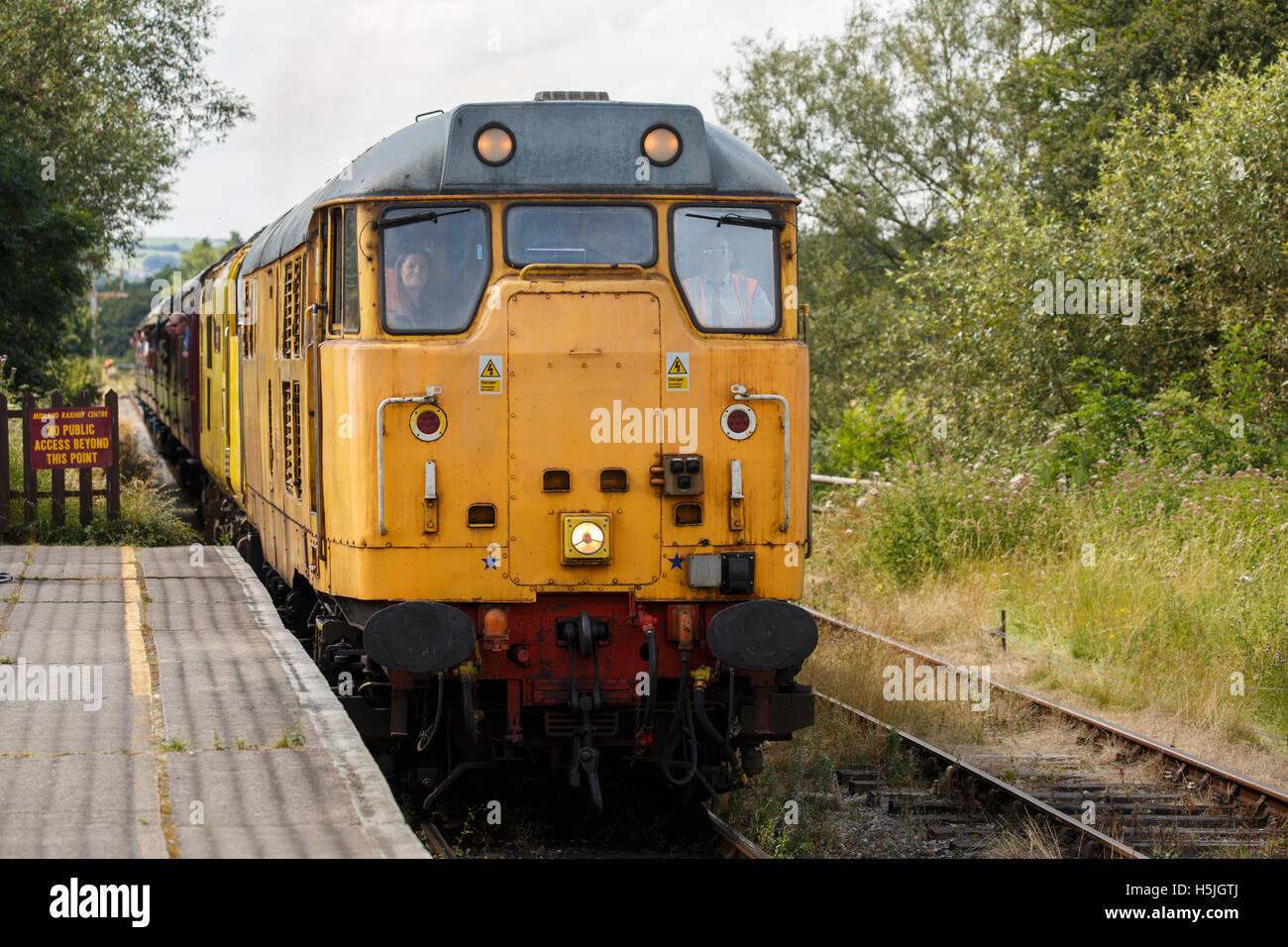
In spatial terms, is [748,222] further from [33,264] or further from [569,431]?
[33,264]

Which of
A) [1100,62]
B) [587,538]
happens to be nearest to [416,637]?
[587,538]

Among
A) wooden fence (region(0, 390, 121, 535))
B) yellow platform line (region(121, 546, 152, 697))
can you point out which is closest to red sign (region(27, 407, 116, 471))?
wooden fence (region(0, 390, 121, 535))

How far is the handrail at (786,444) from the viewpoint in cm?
705

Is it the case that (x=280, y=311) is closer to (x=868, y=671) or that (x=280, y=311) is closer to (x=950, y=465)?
(x=868, y=671)

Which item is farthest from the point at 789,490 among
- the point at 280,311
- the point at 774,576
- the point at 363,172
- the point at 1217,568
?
the point at 1217,568

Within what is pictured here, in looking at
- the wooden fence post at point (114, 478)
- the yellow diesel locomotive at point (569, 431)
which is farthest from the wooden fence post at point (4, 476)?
the yellow diesel locomotive at point (569, 431)

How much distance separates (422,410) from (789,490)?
190cm

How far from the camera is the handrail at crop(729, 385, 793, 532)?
7.05 m

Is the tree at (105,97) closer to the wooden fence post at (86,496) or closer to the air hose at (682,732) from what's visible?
the wooden fence post at (86,496)

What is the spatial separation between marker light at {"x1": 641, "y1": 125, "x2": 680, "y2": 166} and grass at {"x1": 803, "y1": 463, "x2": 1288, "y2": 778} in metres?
4.63

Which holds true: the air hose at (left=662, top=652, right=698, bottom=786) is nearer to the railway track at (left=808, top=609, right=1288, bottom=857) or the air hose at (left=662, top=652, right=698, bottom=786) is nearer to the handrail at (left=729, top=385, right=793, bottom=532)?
the handrail at (left=729, top=385, right=793, bottom=532)

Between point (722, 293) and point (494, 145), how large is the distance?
138 centimetres

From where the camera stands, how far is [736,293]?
7.22 m
